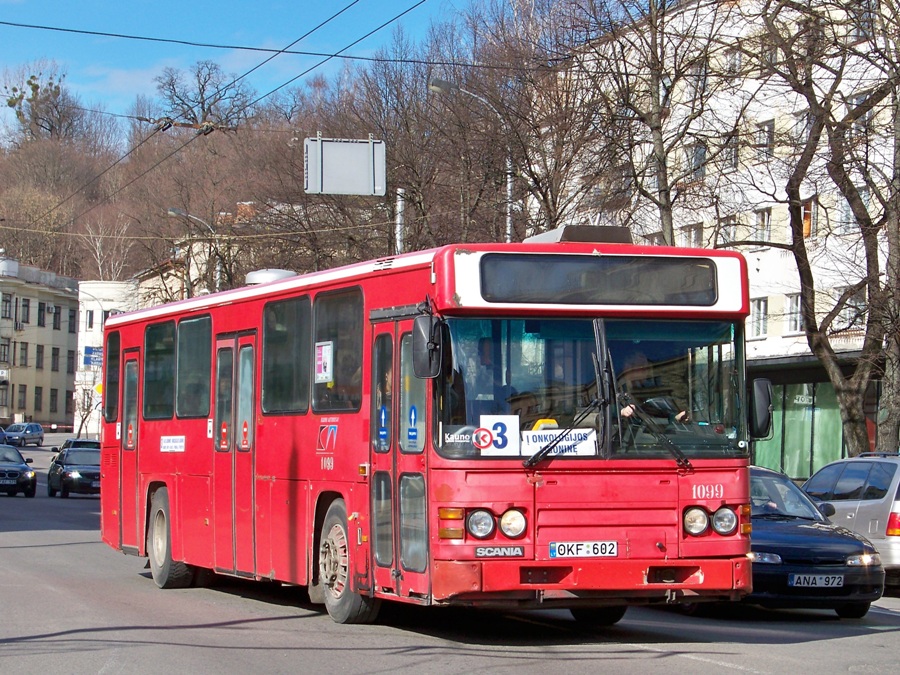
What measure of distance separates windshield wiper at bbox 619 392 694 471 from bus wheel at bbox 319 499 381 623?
101 inches

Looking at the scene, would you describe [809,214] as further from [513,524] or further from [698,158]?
[513,524]

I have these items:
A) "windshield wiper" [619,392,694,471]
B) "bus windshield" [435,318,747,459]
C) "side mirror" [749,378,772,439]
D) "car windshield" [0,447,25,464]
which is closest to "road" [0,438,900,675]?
"windshield wiper" [619,392,694,471]

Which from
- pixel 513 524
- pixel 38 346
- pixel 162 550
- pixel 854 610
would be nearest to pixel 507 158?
pixel 162 550

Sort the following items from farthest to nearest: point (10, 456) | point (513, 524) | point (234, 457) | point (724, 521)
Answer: point (10, 456), point (234, 457), point (724, 521), point (513, 524)

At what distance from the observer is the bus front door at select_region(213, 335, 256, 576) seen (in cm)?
1263

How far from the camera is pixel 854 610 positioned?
41.7ft

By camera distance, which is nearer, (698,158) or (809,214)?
(698,158)

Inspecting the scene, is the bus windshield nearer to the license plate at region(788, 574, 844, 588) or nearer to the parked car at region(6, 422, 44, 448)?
the license plate at region(788, 574, 844, 588)

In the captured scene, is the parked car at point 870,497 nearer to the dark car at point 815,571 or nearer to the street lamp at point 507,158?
the dark car at point 815,571

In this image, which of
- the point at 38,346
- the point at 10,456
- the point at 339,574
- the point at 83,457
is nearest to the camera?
the point at 339,574

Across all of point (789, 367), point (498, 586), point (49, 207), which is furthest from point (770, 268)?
point (49, 207)

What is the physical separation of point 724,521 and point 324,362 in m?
3.51

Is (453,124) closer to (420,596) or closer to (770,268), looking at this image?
(770,268)

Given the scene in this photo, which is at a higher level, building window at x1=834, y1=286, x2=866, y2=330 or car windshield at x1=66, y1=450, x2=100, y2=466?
building window at x1=834, y1=286, x2=866, y2=330
